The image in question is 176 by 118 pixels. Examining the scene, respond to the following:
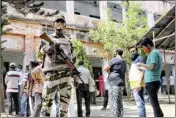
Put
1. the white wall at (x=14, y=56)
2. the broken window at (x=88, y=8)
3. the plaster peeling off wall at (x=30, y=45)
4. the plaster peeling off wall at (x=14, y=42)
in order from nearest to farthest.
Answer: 1. the white wall at (x=14, y=56)
2. the plaster peeling off wall at (x=14, y=42)
3. the plaster peeling off wall at (x=30, y=45)
4. the broken window at (x=88, y=8)

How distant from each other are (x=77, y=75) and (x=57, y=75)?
295 mm

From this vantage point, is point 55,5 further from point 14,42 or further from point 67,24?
point 14,42

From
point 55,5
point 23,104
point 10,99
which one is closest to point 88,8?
point 55,5

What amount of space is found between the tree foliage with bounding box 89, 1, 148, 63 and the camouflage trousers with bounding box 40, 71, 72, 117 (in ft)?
24.0

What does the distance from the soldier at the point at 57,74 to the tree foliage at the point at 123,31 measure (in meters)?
7.24

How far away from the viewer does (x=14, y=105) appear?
736cm

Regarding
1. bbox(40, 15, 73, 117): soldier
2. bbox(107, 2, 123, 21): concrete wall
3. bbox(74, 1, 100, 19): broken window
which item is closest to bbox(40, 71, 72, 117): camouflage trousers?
bbox(40, 15, 73, 117): soldier

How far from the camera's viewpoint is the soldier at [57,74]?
3.93 m

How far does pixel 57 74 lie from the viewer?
13.0 ft

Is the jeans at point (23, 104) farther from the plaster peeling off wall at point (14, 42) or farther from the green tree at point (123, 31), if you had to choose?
the plaster peeling off wall at point (14, 42)

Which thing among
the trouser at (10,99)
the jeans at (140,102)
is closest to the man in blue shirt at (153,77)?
the jeans at (140,102)

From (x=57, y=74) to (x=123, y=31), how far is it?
8883 millimetres

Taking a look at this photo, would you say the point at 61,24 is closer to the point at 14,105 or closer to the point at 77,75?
the point at 77,75

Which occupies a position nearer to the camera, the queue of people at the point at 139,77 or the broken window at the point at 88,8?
the queue of people at the point at 139,77
